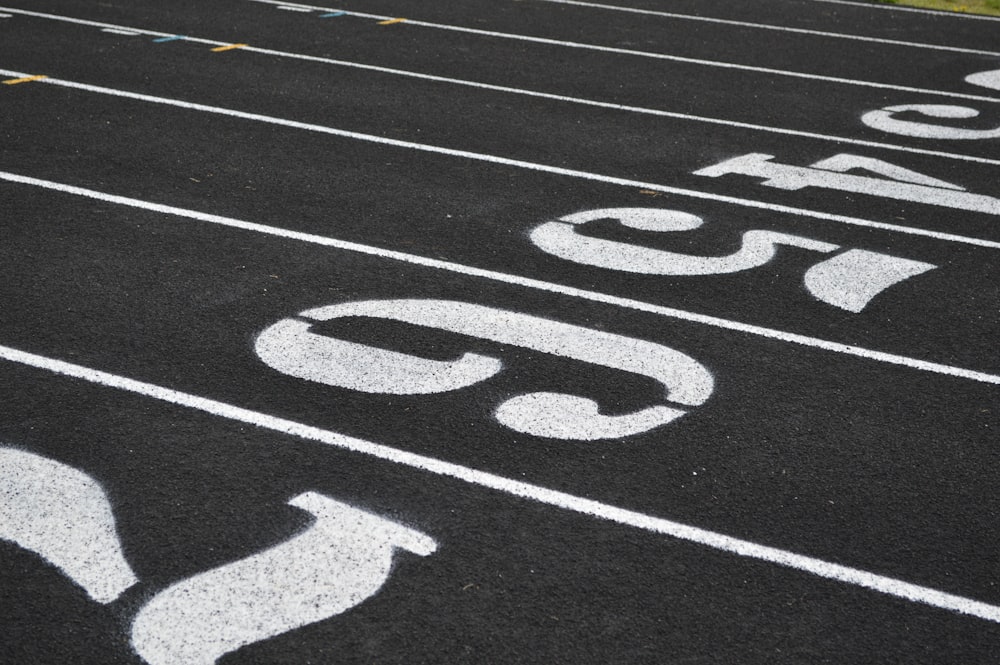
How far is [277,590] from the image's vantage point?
4301 millimetres

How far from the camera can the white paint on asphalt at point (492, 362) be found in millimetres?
5578

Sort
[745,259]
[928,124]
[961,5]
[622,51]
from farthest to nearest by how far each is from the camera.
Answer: [961,5] < [622,51] < [928,124] < [745,259]

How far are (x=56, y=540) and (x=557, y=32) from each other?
37.0 ft

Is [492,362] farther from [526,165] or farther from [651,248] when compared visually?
[526,165]

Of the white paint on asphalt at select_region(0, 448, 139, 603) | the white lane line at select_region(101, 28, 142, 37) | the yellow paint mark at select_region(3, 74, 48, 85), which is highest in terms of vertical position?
the white lane line at select_region(101, 28, 142, 37)

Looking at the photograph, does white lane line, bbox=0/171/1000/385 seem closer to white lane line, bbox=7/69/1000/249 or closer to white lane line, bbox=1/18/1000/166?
white lane line, bbox=7/69/1000/249

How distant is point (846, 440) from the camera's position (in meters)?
5.46

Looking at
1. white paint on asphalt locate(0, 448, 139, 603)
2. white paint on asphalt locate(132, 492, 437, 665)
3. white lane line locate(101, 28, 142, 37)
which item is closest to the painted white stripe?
white lane line locate(101, 28, 142, 37)

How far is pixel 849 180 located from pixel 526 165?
2621 millimetres

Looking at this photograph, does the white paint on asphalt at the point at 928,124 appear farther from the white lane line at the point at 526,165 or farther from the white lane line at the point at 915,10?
the white lane line at the point at 915,10

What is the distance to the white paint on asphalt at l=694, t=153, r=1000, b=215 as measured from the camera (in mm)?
8820

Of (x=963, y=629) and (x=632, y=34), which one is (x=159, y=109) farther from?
(x=963, y=629)

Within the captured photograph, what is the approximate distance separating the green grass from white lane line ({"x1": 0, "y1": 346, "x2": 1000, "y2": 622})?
14511 millimetres

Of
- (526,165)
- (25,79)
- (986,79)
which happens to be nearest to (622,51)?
(986,79)
